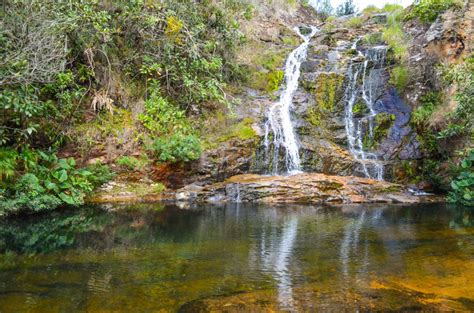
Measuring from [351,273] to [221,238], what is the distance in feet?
9.09

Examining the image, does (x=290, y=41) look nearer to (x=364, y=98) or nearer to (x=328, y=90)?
(x=328, y=90)

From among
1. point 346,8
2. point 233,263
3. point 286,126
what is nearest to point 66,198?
point 233,263

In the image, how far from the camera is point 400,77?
16750 mm

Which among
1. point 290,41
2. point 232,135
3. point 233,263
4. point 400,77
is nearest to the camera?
point 233,263

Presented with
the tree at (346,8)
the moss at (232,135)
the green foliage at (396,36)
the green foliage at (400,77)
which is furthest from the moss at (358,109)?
the tree at (346,8)

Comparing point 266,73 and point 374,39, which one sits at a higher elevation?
point 374,39

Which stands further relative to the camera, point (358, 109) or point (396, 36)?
point (396, 36)

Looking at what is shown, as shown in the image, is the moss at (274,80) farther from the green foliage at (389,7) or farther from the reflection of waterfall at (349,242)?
the green foliage at (389,7)

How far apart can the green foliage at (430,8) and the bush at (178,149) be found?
12.3 meters

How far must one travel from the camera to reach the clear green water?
3992mm

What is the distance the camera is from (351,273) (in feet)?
16.3

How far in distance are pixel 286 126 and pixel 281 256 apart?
9843 millimetres

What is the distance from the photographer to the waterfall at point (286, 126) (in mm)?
14289

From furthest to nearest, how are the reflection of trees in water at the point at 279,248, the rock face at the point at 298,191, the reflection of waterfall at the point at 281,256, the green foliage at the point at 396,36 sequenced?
1. the green foliage at the point at 396,36
2. the rock face at the point at 298,191
3. the reflection of trees in water at the point at 279,248
4. the reflection of waterfall at the point at 281,256
